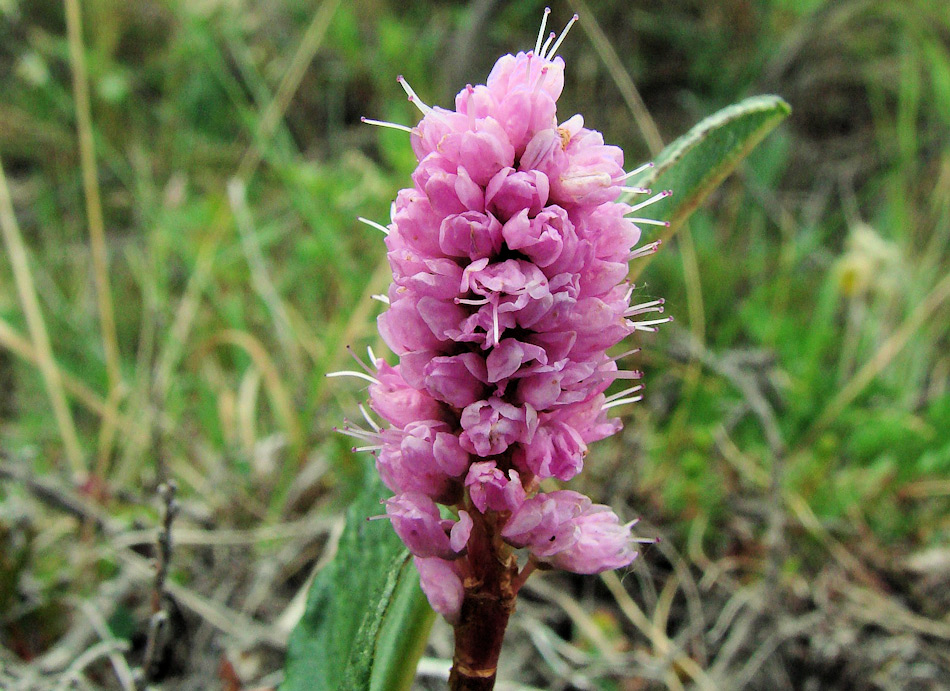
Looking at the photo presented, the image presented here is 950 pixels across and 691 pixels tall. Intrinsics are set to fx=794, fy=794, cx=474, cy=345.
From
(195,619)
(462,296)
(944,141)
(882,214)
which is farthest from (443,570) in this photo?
(944,141)

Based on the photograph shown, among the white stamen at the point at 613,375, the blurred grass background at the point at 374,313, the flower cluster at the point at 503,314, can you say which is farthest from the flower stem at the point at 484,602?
the blurred grass background at the point at 374,313

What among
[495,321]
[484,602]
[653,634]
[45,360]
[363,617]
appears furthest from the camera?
[45,360]

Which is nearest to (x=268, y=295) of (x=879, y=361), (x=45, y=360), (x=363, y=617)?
(x=45, y=360)

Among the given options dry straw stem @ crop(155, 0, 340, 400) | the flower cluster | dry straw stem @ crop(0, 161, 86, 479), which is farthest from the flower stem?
dry straw stem @ crop(155, 0, 340, 400)

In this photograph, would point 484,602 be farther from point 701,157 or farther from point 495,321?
point 701,157

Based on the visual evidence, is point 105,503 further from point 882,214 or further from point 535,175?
point 882,214

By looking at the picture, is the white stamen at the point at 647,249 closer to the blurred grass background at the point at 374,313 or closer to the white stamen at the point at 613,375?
the white stamen at the point at 613,375

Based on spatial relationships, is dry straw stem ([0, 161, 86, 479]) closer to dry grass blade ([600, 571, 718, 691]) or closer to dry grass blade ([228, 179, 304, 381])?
dry grass blade ([228, 179, 304, 381])
